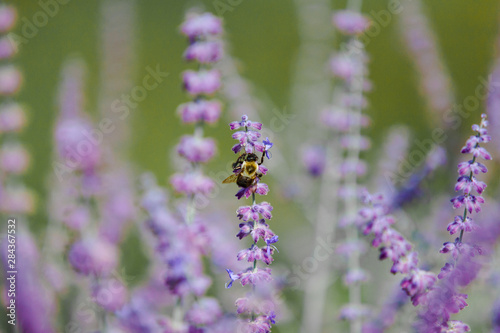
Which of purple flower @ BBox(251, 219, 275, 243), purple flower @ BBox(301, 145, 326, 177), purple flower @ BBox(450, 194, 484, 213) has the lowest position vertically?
purple flower @ BBox(251, 219, 275, 243)

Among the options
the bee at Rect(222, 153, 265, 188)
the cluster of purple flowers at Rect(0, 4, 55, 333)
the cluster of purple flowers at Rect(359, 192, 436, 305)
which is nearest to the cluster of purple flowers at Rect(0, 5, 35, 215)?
the cluster of purple flowers at Rect(0, 4, 55, 333)

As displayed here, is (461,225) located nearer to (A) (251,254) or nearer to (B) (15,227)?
(A) (251,254)

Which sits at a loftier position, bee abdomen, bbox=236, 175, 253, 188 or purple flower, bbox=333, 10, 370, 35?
purple flower, bbox=333, 10, 370, 35

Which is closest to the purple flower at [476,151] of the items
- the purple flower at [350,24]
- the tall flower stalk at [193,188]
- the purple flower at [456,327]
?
the purple flower at [456,327]

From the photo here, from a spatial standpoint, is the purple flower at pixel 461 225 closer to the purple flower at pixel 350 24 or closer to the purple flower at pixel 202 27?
the purple flower at pixel 202 27

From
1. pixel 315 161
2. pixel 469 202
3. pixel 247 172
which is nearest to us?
pixel 469 202

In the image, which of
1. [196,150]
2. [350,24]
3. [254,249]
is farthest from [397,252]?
[350,24]

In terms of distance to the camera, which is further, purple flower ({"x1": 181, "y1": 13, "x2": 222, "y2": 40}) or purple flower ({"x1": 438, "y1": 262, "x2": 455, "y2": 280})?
purple flower ({"x1": 181, "y1": 13, "x2": 222, "y2": 40})

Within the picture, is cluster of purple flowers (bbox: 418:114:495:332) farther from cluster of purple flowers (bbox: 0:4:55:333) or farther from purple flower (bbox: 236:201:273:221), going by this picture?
cluster of purple flowers (bbox: 0:4:55:333)
